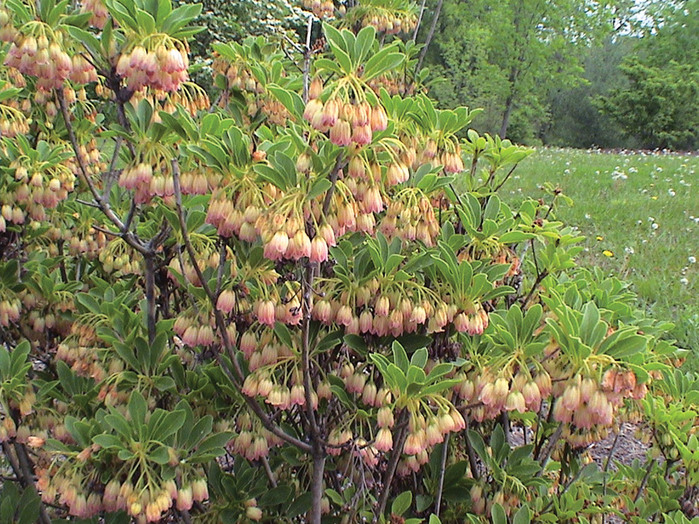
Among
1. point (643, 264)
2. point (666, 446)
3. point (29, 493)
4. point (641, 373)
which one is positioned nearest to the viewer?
point (641, 373)

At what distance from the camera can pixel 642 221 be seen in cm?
791

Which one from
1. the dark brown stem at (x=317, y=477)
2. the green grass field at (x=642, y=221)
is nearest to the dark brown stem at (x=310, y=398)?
the dark brown stem at (x=317, y=477)

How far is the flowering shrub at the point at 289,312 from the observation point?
1348 mm

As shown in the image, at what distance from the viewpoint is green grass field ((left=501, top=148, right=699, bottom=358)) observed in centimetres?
577

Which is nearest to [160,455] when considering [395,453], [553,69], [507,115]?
[395,453]

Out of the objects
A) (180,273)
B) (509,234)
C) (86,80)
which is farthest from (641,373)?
(86,80)

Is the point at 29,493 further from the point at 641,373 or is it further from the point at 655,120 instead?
the point at 655,120

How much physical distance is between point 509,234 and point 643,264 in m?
5.55

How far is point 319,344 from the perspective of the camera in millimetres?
1646

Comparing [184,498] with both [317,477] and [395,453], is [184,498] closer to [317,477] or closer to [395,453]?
[317,477]

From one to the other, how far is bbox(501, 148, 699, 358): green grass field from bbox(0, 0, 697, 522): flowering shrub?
202 cm

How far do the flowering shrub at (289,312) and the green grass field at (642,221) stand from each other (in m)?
2.02

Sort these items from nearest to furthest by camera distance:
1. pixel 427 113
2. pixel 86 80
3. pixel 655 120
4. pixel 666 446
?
pixel 86 80, pixel 427 113, pixel 666 446, pixel 655 120

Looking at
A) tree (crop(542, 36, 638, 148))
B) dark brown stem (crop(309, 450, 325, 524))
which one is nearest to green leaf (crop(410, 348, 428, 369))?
dark brown stem (crop(309, 450, 325, 524))
